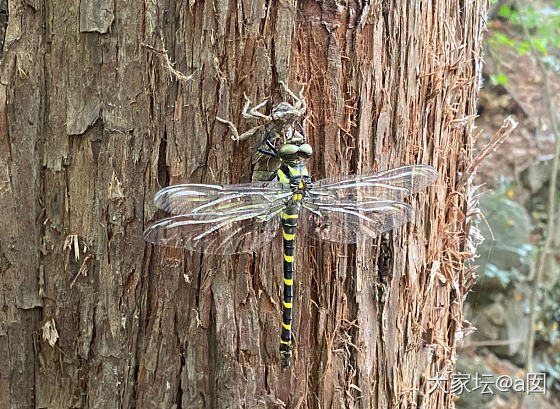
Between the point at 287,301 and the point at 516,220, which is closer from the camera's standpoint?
the point at 287,301

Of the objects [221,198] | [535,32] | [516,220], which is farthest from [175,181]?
[535,32]

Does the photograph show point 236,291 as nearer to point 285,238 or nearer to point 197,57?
point 285,238

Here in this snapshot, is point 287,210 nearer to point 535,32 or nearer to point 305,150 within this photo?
point 305,150

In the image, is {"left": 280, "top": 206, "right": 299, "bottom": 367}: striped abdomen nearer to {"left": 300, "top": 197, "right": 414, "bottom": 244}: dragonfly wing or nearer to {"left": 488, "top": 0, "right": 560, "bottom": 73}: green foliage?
{"left": 300, "top": 197, "right": 414, "bottom": 244}: dragonfly wing

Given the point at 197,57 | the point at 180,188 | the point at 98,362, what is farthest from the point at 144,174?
the point at 98,362

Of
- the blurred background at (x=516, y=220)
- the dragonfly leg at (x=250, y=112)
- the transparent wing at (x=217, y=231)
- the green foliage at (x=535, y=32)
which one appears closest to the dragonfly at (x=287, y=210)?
the transparent wing at (x=217, y=231)

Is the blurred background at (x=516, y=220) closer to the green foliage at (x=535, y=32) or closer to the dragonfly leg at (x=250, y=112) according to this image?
the green foliage at (x=535, y=32)

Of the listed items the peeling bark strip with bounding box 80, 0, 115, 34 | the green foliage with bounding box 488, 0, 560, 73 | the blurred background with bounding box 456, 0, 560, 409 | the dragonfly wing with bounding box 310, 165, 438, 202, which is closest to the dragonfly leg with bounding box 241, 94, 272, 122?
the dragonfly wing with bounding box 310, 165, 438, 202
